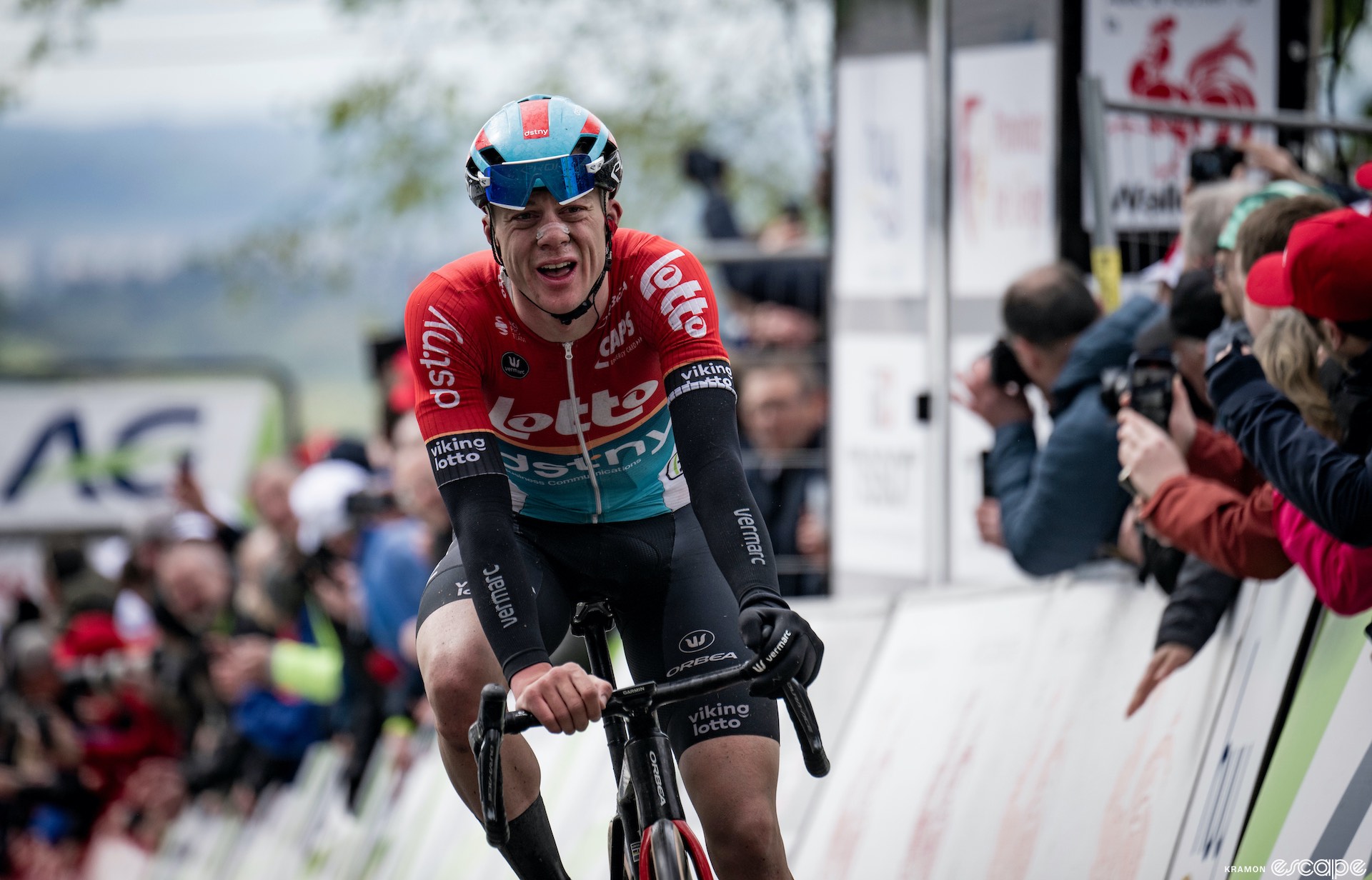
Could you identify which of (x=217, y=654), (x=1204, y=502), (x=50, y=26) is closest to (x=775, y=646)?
(x=1204, y=502)

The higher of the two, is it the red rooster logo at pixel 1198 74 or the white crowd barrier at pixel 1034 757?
the red rooster logo at pixel 1198 74

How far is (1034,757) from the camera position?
18.5 ft

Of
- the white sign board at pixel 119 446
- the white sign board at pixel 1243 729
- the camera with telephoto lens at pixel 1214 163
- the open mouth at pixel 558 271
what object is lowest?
the white sign board at pixel 119 446

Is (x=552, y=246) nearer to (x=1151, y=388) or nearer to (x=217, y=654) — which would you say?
(x=1151, y=388)

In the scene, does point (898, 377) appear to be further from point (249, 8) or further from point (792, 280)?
point (249, 8)

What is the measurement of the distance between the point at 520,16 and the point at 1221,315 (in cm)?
1413

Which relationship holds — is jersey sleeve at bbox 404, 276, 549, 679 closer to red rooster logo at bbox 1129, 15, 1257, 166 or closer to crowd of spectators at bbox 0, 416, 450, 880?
crowd of spectators at bbox 0, 416, 450, 880

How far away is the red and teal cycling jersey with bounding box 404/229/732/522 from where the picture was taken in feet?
13.3

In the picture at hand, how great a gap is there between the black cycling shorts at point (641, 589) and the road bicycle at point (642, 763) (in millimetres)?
196

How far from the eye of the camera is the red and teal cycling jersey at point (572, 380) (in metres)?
4.07

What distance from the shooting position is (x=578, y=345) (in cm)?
427

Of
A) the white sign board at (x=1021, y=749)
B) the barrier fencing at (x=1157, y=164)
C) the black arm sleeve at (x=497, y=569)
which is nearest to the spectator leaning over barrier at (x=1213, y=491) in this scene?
the white sign board at (x=1021, y=749)

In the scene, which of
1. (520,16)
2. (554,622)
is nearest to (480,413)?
(554,622)

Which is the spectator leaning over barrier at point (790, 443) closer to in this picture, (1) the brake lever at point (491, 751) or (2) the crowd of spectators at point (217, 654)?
(2) the crowd of spectators at point (217, 654)
